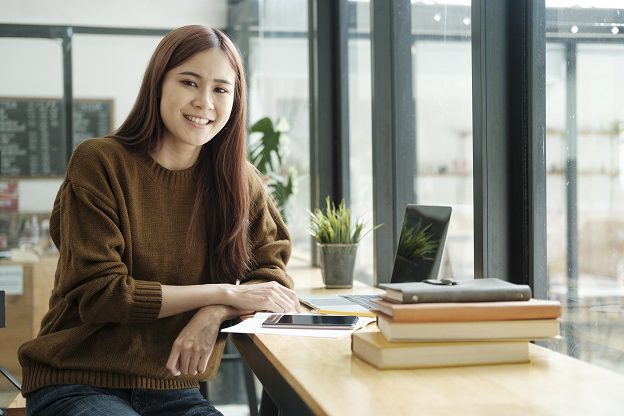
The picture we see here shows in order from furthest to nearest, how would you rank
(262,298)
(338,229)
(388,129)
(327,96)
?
(327,96)
(388,129)
(338,229)
(262,298)

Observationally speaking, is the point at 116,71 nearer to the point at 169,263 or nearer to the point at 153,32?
the point at 153,32

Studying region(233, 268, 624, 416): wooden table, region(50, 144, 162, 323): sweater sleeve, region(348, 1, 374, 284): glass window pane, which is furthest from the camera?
region(348, 1, 374, 284): glass window pane

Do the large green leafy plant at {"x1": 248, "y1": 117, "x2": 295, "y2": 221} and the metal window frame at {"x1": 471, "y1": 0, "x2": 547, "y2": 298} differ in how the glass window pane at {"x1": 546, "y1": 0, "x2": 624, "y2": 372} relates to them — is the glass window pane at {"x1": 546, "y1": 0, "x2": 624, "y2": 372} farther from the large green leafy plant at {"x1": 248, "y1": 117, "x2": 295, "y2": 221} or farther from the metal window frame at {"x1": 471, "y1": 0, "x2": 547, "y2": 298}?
the large green leafy plant at {"x1": 248, "y1": 117, "x2": 295, "y2": 221}

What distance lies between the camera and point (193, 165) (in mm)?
2145

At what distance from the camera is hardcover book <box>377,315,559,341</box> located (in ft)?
4.55

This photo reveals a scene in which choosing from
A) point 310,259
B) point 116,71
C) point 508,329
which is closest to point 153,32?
point 116,71

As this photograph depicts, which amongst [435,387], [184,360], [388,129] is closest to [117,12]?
[388,129]

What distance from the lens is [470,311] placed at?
1394 millimetres

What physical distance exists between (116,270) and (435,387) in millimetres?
875

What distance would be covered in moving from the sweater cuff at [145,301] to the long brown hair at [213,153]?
241mm

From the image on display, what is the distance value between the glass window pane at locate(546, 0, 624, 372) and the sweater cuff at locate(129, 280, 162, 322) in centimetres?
93

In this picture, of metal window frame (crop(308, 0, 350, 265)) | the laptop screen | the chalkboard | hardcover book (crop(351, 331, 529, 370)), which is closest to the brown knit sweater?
the laptop screen

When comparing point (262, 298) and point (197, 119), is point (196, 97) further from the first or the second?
point (262, 298)

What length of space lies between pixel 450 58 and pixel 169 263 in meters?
1.09
